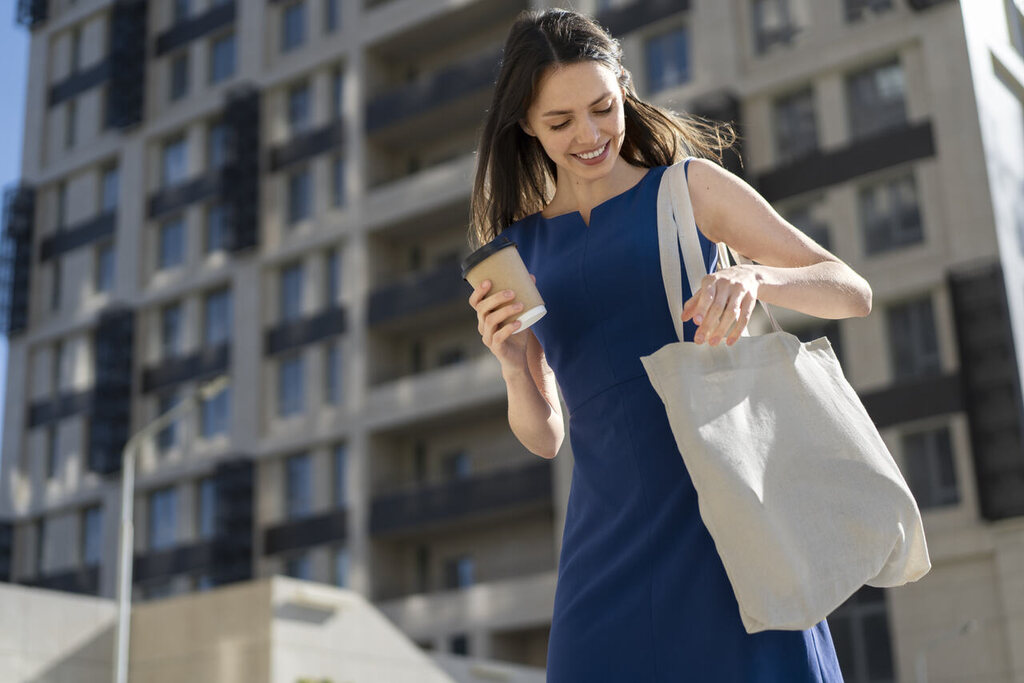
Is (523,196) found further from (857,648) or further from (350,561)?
(350,561)

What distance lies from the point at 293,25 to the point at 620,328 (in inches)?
1562

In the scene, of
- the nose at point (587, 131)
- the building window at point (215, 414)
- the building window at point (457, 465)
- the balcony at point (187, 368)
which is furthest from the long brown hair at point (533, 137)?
the balcony at point (187, 368)

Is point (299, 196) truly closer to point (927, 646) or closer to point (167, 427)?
point (167, 427)

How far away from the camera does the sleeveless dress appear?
2148mm

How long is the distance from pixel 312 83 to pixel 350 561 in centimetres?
1342

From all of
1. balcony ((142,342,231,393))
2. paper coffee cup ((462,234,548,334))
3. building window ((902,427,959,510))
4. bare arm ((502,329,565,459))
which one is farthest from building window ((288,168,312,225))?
paper coffee cup ((462,234,548,334))

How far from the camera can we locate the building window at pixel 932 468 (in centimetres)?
2664

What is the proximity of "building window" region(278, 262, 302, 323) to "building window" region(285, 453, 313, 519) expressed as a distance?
384cm

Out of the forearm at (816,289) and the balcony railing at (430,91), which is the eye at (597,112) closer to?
the forearm at (816,289)

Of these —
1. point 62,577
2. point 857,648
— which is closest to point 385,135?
point 62,577

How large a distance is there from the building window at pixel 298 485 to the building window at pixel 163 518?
410 cm

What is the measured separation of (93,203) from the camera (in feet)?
144

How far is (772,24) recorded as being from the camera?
30891 mm

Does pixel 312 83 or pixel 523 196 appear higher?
pixel 312 83
